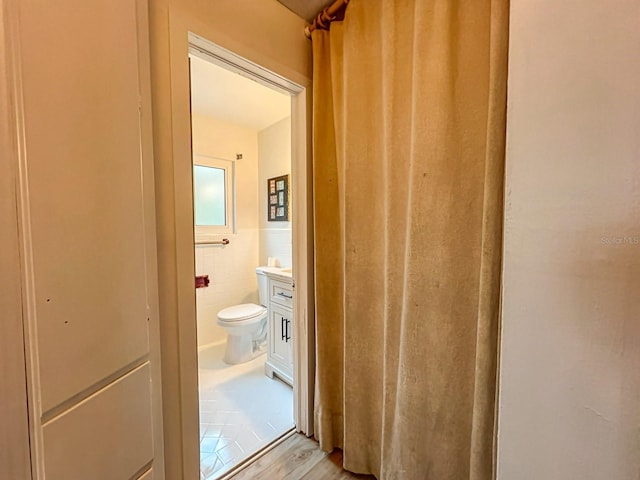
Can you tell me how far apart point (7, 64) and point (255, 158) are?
2.80 m

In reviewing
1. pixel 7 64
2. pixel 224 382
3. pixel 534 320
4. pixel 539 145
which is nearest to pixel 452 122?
pixel 539 145

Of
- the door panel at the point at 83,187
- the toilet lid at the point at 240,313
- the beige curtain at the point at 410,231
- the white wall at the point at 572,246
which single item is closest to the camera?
the white wall at the point at 572,246

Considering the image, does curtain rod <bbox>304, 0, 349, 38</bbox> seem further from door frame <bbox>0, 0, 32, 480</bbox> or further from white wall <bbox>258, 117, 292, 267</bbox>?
white wall <bbox>258, 117, 292, 267</bbox>

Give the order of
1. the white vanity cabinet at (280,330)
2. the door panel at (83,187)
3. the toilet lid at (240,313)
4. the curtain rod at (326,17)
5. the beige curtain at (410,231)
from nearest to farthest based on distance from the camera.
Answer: the door panel at (83,187) → the beige curtain at (410,231) → the curtain rod at (326,17) → the white vanity cabinet at (280,330) → the toilet lid at (240,313)

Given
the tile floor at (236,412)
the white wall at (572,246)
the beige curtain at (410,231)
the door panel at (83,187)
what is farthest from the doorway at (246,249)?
the white wall at (572,246)

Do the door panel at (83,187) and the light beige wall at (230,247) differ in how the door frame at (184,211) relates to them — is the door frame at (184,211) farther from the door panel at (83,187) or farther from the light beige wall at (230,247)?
the light beige wall at (230,247)

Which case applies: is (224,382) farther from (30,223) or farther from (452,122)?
(452,122)

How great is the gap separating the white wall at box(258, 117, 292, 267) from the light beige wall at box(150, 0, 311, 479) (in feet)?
5.25

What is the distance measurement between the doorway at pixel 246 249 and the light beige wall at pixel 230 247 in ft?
0.04

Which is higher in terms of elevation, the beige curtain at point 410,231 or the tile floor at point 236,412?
the beige curtain at point 410,231

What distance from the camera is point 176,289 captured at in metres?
1.05

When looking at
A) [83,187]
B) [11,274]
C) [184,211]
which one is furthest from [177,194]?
[11,274]

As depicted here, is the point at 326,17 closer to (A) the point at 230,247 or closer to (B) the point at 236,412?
(A) the point at 230,247

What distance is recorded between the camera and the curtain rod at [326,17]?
4.13 ft
